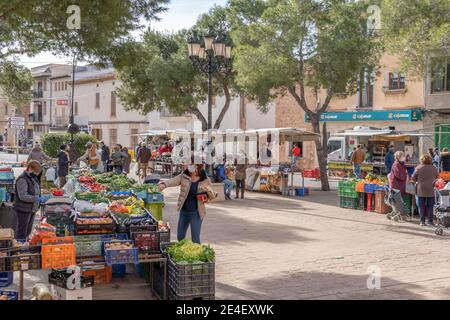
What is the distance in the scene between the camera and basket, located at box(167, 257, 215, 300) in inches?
241

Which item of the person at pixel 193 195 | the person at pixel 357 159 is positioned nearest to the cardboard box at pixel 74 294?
the person at pixel 193 195

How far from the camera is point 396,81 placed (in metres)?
28.9

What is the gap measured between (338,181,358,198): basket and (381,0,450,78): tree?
475 cm

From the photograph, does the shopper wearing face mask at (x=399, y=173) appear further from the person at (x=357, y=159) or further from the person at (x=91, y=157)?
the person at (x=91, y=157)

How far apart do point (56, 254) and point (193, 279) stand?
5.10 feet

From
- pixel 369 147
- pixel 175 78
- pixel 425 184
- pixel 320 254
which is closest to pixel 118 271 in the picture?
pixel 320 254

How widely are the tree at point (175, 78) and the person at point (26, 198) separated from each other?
17853 mm

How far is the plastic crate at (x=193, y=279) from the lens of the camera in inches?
241

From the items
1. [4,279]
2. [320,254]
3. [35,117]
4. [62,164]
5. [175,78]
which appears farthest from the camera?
[35,117]

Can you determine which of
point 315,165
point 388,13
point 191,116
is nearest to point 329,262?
point 388,13

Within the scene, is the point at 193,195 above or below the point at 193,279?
above

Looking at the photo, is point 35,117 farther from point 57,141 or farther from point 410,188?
point 410,188

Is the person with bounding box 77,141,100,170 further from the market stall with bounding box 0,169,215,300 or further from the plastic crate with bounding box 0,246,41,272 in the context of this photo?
the plastic crate with bounding box 0,246,41,272
